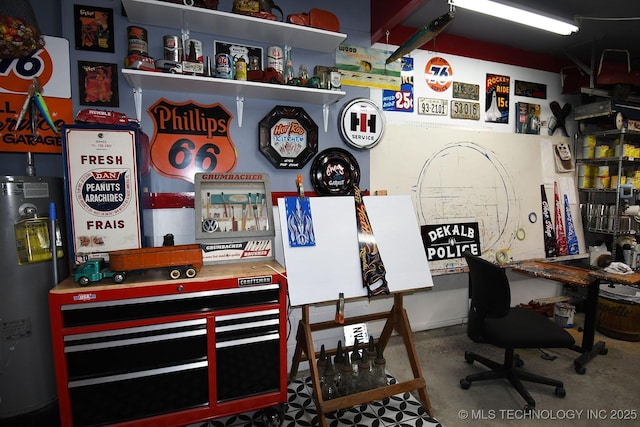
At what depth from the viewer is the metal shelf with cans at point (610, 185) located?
344cm

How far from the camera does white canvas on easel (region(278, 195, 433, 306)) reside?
6.14 ft

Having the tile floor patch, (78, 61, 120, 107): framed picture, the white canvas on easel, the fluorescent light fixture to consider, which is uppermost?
the fluorescent light fixture

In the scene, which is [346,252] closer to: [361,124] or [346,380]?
[346,380]

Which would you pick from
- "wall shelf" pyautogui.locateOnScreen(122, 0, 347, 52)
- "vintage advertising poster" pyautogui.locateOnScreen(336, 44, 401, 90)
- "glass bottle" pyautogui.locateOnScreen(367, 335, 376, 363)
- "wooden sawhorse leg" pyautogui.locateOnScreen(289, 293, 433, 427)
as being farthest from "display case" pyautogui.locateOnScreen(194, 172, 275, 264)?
"vintage advertising poster" pyautogui.locateOnScreen(336, 44, 401, 90)

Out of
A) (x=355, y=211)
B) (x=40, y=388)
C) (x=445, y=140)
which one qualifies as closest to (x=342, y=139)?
(x=355, y=211)

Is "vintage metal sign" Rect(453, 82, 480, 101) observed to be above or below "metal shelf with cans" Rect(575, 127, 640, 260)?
above

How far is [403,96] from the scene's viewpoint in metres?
2.92

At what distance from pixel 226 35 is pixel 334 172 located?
49.7 inches

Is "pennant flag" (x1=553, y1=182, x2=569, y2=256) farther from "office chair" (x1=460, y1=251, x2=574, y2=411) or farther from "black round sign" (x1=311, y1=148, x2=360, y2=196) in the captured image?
"black round sign" (x1=311, y1=148, x2=360, y2=196)

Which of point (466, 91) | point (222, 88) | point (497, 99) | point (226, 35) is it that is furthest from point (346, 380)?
point (497, 99)

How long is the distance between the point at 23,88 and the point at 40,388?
1.75m

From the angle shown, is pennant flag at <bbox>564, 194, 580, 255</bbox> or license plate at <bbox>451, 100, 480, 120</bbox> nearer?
license plate at <bbox>451, 100, 480, 120</bbox>

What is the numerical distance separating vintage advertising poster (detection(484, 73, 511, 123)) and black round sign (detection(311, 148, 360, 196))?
1672mm

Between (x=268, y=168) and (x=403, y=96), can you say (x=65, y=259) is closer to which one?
(x=268, y=168)
